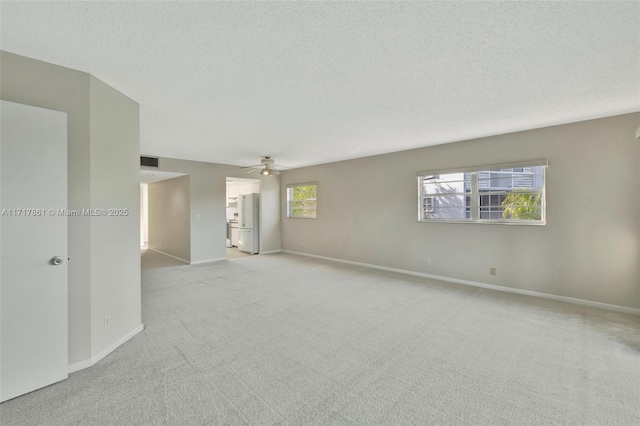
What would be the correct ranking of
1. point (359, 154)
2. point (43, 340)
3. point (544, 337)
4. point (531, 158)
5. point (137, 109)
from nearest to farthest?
point (43, 340), point (544, 337), point (137, 109), point (531, 158), point (359, 154)

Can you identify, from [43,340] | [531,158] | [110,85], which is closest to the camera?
[43,340]

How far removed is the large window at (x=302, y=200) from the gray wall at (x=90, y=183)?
526cm

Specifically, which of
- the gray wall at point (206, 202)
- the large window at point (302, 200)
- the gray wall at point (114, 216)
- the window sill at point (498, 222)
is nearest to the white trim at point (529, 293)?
the window sill at point (498, 222)

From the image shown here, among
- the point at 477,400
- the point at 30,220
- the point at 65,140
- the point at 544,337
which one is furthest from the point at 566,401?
the point at 65,140

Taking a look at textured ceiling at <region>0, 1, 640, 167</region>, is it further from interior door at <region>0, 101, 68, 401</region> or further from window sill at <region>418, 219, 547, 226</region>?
window sill at <region>418, 219, 547, 226</region>

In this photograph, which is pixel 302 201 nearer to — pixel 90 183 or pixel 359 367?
pixel 90 183

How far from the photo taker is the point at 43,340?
6.87 ft

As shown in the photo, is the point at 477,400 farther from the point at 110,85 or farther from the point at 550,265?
the point at 110,85

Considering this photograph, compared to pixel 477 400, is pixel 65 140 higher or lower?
higher

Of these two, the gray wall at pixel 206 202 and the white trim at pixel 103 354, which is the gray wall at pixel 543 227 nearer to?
the gray wall at pixel 206 202

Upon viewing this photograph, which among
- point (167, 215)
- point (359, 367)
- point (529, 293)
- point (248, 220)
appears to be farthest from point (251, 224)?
point (529, 293)

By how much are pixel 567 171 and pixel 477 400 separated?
3671 mm

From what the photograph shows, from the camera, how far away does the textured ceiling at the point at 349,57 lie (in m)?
1.70

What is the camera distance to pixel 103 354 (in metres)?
2.52
